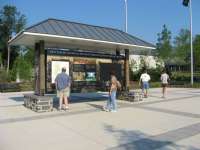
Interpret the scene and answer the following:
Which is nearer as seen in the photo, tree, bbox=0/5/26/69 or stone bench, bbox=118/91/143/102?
stone bench, bbox=118/91/143/102

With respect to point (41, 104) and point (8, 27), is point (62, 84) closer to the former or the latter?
point (41, 104)

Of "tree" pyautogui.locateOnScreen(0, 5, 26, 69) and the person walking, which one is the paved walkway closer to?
the person walking

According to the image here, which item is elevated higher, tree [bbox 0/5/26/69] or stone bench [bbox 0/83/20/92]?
tree [bbox 0/5/26/69]

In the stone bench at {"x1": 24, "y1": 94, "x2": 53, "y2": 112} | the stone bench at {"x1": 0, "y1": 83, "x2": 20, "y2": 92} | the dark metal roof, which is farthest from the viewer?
the stone bench at {"x1": 0, "y1": 83, "x2": 20, "y2": 92}

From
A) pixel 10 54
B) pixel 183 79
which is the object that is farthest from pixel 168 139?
pixel 10 54

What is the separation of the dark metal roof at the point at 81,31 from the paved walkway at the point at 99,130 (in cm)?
343

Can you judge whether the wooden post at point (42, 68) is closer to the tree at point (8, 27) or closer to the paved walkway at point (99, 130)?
the paved walkway at point (99, 130)

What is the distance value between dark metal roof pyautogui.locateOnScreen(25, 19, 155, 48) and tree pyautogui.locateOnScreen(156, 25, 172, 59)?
50.0m

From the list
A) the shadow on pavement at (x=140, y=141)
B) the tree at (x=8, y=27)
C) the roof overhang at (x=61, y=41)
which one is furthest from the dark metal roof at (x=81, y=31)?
the tree at (x=8, y=27)

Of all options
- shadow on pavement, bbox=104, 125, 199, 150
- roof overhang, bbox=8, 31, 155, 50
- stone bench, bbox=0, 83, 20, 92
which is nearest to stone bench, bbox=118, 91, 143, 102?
roof overhang, bbox=8, 31, 155, 50

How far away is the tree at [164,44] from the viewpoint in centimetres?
6812

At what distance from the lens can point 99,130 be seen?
9227 mm

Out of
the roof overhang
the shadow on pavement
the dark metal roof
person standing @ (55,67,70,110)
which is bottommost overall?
the shadow on pavement

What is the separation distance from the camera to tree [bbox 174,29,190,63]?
228 feet
